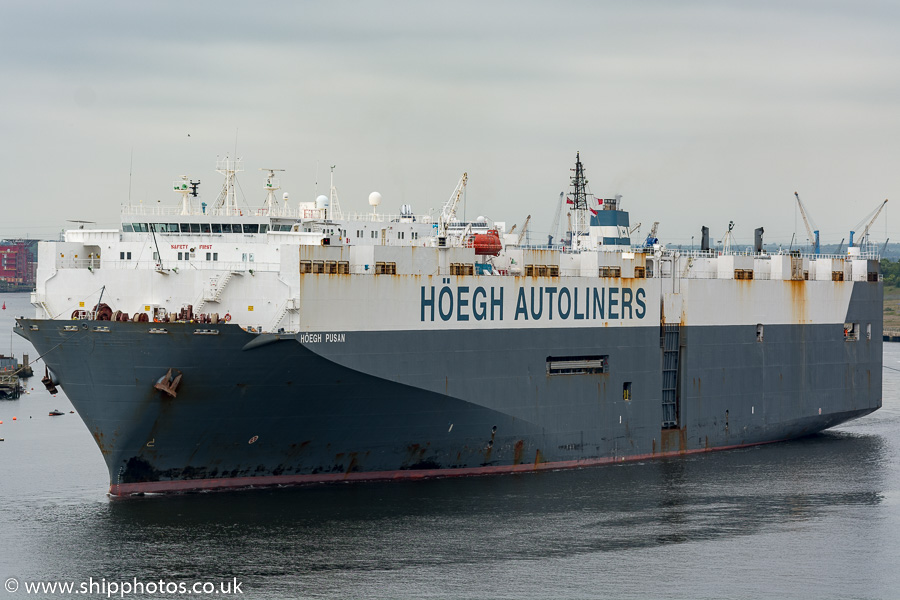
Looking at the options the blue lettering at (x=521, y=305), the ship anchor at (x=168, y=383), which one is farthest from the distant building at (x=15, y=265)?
the ship anchor at (x=168, y=383)

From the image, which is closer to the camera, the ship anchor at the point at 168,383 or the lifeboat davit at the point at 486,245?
the ship anchor at the point at 168,383

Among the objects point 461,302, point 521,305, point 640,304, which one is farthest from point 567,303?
point 461,302

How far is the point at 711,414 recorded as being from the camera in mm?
40469

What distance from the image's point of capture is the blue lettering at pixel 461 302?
33812 mm

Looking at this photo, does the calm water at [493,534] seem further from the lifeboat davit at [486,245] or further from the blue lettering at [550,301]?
the lifeboat davit at [486,245]

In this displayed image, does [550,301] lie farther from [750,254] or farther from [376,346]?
[750,254]

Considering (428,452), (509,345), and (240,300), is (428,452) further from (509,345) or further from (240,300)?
(240,300)

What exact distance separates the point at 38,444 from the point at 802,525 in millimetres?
27926

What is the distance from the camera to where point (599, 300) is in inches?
1467

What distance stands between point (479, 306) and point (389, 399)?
440cm

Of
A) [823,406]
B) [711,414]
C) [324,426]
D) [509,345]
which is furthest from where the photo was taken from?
[823,406]

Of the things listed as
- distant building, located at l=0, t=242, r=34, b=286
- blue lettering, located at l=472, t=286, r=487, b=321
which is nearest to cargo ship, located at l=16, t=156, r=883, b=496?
blue lettering, located at l=472, t=286, r=487, b=321

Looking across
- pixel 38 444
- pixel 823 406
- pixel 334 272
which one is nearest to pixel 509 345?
pixel 334 272

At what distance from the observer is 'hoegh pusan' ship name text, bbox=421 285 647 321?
33.5 metres
